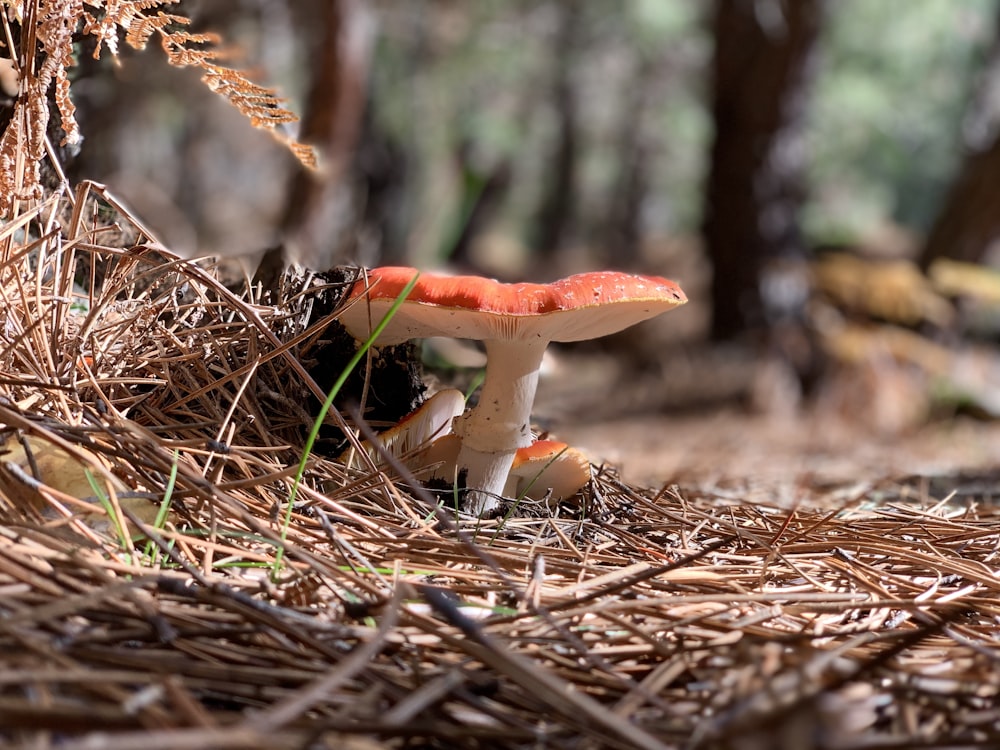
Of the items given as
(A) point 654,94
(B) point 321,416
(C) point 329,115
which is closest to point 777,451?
(B) point 321,416

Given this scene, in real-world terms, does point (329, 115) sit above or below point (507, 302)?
above

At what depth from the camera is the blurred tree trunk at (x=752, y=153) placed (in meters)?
5.57

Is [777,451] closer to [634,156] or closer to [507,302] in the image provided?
[507,302]

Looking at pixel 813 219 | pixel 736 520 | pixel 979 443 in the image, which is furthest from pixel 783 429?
pixel 813 219

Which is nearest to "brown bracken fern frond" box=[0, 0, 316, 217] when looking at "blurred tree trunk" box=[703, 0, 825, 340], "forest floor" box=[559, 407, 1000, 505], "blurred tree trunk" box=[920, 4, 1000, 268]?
"forest floor" box=[559, 407, 1000, 505]

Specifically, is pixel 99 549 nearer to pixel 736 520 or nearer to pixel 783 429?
pixel 736 520

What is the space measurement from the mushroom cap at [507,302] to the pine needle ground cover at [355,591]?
193 millimetres

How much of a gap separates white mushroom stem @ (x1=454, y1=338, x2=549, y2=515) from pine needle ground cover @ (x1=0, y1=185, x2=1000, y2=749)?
0.09 m

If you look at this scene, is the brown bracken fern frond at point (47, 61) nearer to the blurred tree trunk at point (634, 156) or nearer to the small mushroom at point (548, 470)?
the small mushroom at point (548, 470)

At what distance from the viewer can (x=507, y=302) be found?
1.34 metres

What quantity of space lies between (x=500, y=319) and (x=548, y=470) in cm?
39

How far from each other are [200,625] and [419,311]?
68 cm

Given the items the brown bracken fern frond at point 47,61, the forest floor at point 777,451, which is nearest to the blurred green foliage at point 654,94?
the forest floor at point 777,451

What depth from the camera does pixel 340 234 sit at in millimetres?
6754
